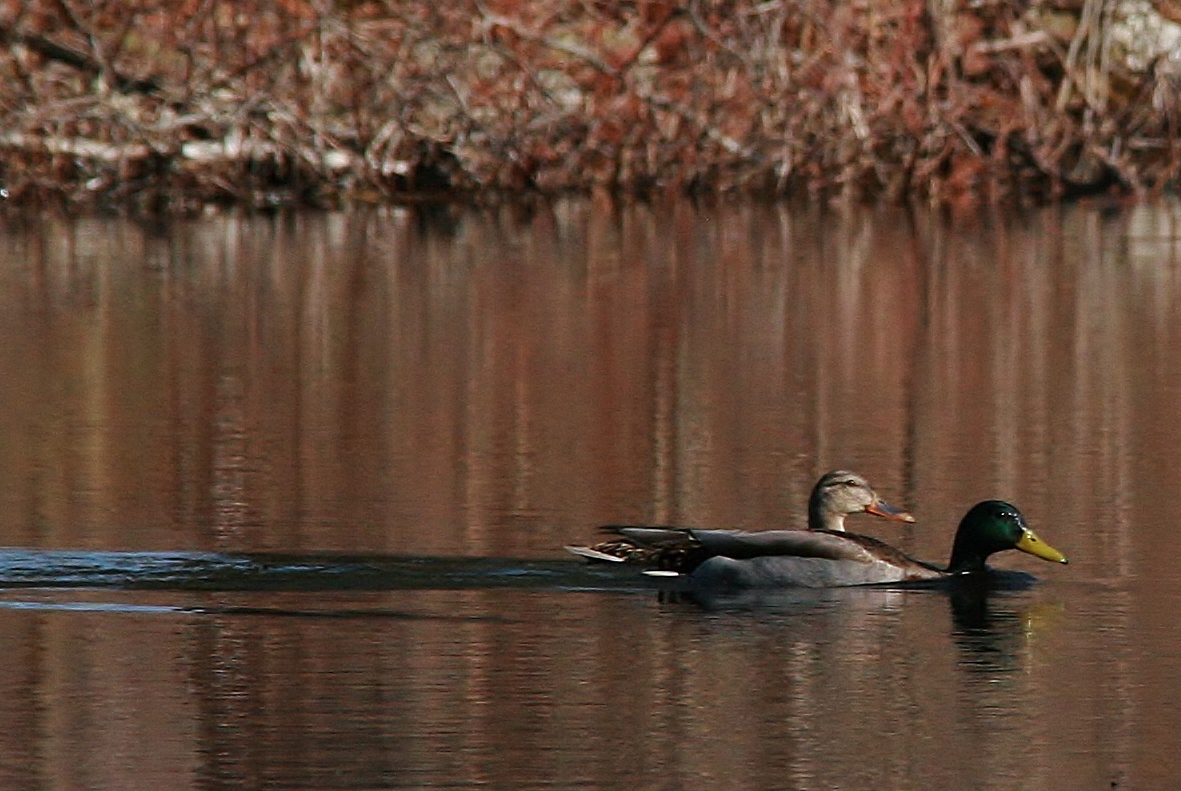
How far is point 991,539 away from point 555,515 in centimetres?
172

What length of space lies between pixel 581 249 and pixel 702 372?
26.0 ft

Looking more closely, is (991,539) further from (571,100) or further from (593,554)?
(571,100)

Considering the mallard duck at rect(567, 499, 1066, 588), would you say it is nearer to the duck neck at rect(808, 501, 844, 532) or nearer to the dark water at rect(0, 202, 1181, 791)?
the dark water at rect(0, 202, 1181, 791)

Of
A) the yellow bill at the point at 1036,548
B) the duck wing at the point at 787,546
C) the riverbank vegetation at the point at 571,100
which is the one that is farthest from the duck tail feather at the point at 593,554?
the riverbank vegetation at the point at 571,100

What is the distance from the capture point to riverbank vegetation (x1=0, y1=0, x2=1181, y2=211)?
1071 inches

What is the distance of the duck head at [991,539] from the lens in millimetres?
9180

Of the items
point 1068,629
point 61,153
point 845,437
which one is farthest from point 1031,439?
point 61,153

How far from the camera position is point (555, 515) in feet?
33.6

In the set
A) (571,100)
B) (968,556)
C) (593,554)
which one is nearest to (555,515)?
(593,554)

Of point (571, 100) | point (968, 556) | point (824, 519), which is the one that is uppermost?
point (571, 100)

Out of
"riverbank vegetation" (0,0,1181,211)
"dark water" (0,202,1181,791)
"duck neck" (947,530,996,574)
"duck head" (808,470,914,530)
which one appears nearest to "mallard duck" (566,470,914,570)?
"duck head" (808,470,914,530)

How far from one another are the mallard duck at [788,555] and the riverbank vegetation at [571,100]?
711 inches

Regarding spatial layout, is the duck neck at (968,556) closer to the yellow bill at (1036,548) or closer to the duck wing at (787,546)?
the yellow bill at (1036,548)

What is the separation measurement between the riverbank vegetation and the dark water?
21.2 feet
